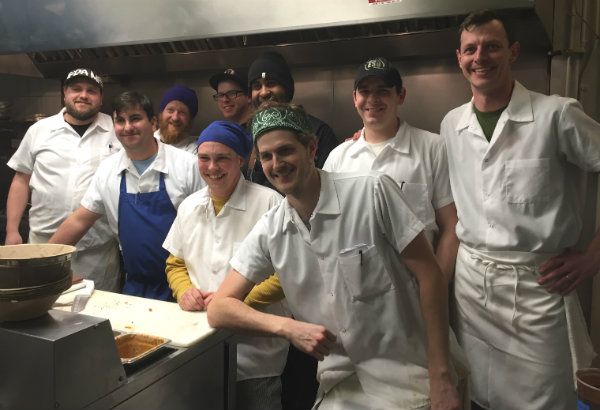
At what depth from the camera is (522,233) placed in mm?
1822

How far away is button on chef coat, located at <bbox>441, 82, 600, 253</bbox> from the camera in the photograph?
70.2 inches

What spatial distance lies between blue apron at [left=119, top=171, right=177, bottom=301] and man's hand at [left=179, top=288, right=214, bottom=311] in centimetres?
52

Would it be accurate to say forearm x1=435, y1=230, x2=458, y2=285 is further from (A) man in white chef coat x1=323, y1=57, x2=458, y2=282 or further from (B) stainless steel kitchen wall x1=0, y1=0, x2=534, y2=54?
(B) stainless steel kitchen wall x1=0, y1=0, x2=534, y2=54

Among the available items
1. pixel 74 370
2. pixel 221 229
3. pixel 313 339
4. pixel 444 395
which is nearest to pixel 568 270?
pixel 444 395

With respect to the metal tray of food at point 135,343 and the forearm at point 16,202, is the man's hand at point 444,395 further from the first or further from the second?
the forearm at point 16,202

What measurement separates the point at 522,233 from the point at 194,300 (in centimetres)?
125

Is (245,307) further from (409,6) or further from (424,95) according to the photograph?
(424,95)

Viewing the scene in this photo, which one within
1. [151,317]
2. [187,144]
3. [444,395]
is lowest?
[444,395]

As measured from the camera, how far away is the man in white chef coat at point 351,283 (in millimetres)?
1429

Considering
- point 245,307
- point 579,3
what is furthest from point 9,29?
point 579,3

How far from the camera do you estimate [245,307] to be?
5.19 ft

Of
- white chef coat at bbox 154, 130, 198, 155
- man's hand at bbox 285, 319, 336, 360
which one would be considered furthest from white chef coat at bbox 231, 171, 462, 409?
white chef coat at bbox 154, 130, 198, 155

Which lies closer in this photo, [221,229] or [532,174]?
[532,174]

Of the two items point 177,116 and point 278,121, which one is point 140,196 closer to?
→ point 177,116
